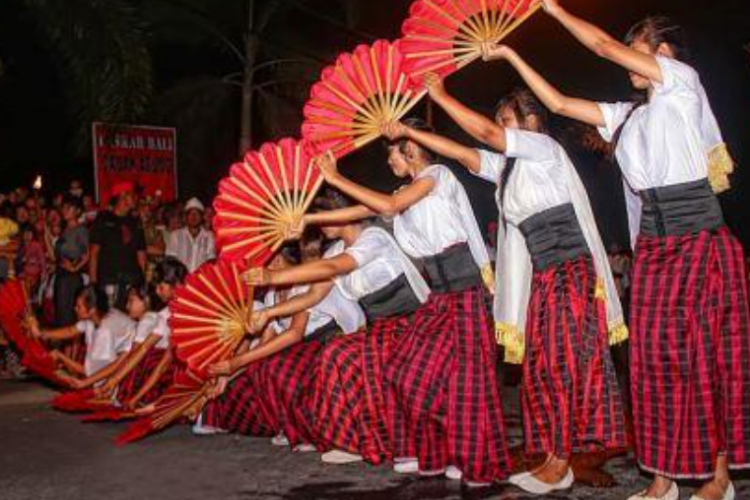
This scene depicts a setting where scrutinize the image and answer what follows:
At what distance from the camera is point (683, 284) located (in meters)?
3.84

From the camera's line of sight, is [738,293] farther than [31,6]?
No

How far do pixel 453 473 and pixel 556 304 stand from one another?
1019 mm

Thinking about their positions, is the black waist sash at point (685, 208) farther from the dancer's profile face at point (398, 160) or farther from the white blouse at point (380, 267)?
the white blouse at point (380, 267)

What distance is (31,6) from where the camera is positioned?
30.8 ft

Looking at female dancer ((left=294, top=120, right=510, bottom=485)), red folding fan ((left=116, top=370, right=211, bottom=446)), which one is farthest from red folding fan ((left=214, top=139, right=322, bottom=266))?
red folding fan ((left=116, top=370, right=211, bottom=446))

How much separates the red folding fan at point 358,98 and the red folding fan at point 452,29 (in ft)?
0.31

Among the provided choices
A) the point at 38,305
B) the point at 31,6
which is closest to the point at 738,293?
the point at 31,6

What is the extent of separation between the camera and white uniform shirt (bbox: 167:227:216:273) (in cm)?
1059

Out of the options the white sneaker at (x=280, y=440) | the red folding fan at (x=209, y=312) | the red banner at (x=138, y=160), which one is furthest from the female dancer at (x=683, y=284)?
the red banner at (x=138, y=160)

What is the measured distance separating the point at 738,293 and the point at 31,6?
7.62 metres

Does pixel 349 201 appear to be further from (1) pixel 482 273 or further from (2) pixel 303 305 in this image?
(1) pixel 482 273

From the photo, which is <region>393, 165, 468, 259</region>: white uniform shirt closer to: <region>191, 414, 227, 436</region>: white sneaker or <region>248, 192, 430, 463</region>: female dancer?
<region>248, 192, 430, 463</region>: female dancer

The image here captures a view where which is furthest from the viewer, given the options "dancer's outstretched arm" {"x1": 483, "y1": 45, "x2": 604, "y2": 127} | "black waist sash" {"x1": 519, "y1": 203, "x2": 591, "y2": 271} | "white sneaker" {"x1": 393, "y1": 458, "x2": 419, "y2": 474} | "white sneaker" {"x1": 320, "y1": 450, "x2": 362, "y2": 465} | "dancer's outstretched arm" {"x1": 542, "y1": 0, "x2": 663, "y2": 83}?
"white sneaker" {"x1": 320, "y1": 450, "x2": 362, "y2": 465}

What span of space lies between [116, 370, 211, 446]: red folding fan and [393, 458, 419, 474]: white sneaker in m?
1.36
